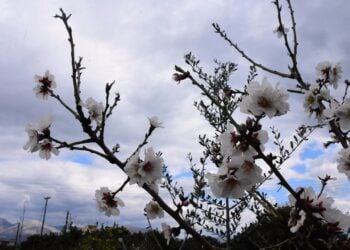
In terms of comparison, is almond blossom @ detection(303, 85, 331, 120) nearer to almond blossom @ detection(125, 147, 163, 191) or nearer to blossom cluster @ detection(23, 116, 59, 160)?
almond blossom @ detection(125, 147, 163, 191)

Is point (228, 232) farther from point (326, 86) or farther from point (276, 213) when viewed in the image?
point (276, 213)

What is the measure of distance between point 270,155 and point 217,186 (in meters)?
0.30

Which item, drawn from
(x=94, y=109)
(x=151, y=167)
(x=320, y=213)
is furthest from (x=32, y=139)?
(x=320, y=213)

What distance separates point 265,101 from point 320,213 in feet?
1.36

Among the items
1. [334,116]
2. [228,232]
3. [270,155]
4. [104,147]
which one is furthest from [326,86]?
[228,232]

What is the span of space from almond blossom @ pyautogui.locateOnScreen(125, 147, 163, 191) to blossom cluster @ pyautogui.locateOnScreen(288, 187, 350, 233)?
1.88 feet

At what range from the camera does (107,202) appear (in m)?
1.99

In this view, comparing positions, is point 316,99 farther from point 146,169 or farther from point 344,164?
point 146,169

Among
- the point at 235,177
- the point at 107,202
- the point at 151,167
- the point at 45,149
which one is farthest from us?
the point at 107,202

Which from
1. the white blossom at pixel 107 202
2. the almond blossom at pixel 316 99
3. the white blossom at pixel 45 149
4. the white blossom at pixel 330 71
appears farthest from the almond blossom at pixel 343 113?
the white blossom at pixel 45 149

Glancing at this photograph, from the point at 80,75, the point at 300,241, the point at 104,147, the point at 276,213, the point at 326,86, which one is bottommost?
the point at 300,241

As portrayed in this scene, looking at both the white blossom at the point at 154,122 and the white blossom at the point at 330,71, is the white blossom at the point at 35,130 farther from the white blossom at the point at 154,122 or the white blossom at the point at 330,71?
the white blossom at the point at 330,71

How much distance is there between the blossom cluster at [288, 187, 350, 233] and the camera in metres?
1.22

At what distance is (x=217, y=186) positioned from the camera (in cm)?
146
